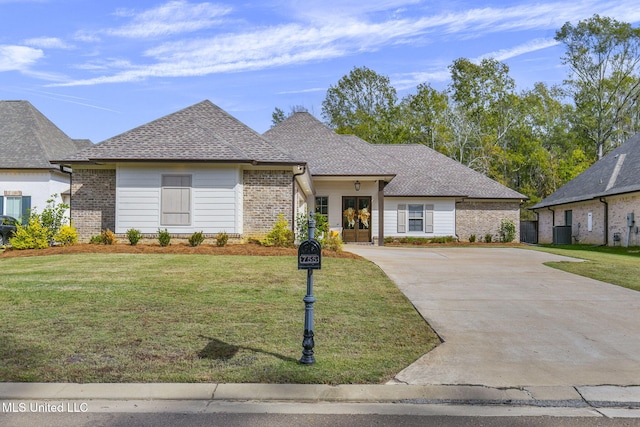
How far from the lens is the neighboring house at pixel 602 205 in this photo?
25.4 metres

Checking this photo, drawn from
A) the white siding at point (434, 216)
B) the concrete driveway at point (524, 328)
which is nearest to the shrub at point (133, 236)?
the concrete driveway at point (524, 328)

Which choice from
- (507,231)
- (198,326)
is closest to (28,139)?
(198,326)

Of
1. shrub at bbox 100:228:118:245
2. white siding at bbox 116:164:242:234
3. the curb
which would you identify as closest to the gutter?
white siding at bbox 116:164:242:234

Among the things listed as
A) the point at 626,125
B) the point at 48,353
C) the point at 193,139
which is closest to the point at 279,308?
the point at 48,353

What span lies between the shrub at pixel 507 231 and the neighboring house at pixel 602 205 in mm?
4245

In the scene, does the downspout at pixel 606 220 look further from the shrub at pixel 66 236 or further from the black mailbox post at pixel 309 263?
the black mailbox post at pixel 309 263

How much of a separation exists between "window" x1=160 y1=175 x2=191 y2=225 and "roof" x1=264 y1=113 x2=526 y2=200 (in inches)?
321

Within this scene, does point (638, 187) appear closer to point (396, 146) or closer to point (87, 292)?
point (396, 146)

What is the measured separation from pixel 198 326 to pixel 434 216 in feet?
73.5

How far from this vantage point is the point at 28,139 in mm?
27969

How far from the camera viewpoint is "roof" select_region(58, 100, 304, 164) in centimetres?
1697

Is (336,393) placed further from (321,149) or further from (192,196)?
(321,149)

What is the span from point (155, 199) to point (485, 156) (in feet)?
116

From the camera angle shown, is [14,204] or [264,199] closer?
[264,199]
